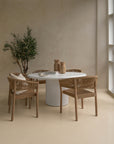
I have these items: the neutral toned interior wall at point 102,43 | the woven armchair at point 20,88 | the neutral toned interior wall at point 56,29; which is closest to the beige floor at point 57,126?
the woven armchair at point 20,88

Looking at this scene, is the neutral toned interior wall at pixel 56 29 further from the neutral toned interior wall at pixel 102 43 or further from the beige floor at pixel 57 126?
the beige floor at pixel 57 126

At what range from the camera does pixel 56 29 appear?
593 centimetres

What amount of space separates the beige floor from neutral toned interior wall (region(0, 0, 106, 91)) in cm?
189

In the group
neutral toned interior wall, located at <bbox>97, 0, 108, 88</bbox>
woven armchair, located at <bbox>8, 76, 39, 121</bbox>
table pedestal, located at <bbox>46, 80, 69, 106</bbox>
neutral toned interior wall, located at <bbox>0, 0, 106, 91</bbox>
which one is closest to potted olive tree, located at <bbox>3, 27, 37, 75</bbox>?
neutral toned interior wall, located at <bbox>0, 0, 106, 91</bbox>

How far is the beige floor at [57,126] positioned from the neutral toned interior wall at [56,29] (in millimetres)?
1885

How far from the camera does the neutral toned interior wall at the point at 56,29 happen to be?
19.1 feet

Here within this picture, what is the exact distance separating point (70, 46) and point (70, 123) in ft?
10.4

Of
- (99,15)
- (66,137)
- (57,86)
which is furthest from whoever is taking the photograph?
(99,15)

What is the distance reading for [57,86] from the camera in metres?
4.39

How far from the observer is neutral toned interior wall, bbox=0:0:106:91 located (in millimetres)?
5809

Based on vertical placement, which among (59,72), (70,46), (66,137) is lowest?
(66,137)

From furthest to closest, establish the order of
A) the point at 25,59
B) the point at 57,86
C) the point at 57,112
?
the point at 25,59 < the point at 57,86 < the point at 57,112

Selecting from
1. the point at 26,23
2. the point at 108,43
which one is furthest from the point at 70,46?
the point at 26,23

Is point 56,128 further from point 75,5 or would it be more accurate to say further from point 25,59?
point 75,5
